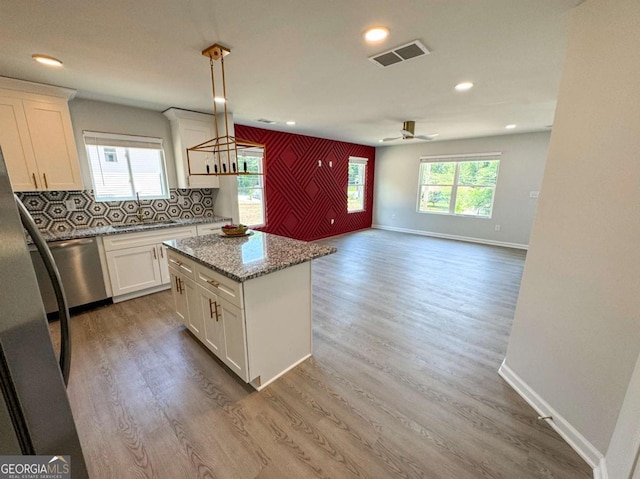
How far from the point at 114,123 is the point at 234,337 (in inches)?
128

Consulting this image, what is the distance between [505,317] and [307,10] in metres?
3.28

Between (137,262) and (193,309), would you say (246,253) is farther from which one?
(137,262)

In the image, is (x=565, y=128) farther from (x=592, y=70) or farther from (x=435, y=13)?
(x=435, y=13)

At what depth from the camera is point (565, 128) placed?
1.50 metres

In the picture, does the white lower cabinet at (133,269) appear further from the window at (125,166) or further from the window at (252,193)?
the window at (252,193)

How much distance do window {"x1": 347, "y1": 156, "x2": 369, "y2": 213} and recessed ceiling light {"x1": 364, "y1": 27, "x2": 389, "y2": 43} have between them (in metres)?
5.27

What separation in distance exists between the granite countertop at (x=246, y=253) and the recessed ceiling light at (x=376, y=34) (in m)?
1.45

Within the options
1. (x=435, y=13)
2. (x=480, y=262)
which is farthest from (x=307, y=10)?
(x=480, y=262)

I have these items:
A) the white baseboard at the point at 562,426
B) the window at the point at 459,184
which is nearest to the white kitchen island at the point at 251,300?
the white baseboard at the point at 562,426

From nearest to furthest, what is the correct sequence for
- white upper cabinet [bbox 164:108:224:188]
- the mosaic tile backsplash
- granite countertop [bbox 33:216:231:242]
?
1. granite countertop [bbox 33:216:231:242]
2. the mosaic tile backsplash
3. white upper cabinet [bbox 164:108:224:188]

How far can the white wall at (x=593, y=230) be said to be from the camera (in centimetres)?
123

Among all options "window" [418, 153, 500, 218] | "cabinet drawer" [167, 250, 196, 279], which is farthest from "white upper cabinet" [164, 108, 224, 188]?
"window" [418, 153, 500, 218]

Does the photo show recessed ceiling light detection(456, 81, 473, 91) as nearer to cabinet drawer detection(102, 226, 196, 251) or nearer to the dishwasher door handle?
cabinet drawer detection(102, 226, 196, 251)

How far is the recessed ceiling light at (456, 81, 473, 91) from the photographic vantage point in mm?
2572
